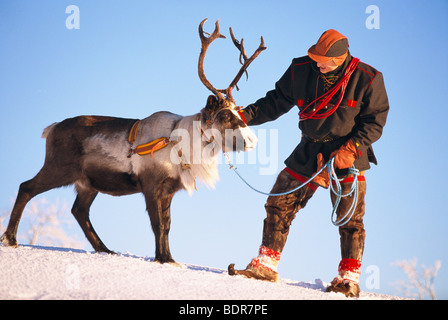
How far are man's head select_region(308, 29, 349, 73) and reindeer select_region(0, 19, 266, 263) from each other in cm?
117

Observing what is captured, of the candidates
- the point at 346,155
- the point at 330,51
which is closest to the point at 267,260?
the point at 346,155

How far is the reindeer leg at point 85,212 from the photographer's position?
666 centimetres

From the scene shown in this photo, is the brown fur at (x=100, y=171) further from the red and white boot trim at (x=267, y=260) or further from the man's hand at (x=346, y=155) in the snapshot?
the man's hand at (x=346, y=155)

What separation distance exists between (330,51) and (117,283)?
9.14 feet

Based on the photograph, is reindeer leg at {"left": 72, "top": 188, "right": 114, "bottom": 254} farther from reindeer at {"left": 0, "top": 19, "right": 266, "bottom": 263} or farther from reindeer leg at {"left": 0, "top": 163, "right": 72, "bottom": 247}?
reindeer leg at {"left": 0, "top": 163, "right": 72, "bottom": 247}

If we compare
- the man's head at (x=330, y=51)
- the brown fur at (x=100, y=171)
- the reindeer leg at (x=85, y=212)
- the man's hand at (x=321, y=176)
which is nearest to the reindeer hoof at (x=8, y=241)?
the brown fur at (x=100, y=171)

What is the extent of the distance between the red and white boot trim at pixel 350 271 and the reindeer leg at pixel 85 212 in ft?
10.6

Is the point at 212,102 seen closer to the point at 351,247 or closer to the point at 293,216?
the point at 293,216

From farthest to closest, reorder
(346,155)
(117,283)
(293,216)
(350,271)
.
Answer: (293,216), (350,271), (346,155), (117,283)

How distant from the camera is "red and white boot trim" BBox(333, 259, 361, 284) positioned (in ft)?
15.7

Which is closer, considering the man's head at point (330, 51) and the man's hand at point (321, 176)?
the man's head at point (330, 51)

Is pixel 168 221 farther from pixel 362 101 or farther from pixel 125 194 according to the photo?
pixel 362 101

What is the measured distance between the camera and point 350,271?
480 cm

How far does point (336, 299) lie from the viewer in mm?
4309
